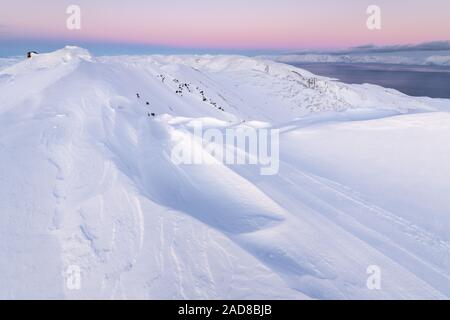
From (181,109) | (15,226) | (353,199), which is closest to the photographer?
(15,226)

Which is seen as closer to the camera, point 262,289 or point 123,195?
point 262,289

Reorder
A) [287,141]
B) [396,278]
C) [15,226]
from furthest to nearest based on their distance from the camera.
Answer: [287,141]
[15,226]
[396,278]

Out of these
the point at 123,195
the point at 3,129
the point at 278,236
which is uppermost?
the point at 3,129

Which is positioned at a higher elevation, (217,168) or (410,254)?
(217,168)

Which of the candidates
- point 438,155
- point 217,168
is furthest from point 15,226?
point 438,155

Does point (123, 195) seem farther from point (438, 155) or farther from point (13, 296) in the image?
point (438, 155)

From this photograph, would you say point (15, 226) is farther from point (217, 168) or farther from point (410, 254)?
point (410, 254)
